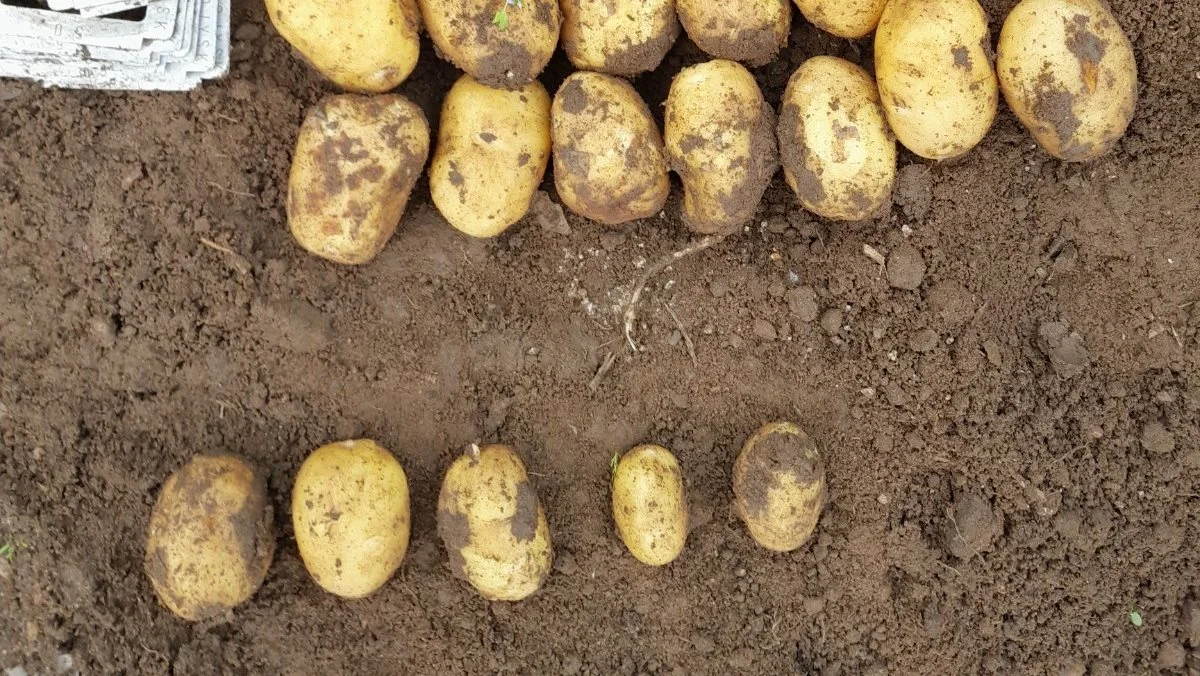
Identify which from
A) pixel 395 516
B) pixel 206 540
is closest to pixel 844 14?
pixel 395 516

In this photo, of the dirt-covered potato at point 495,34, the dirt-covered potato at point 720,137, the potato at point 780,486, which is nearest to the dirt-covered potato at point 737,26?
the dirt-covered potato at point 720,137

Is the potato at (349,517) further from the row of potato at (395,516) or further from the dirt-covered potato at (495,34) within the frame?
the dirt-covered potato at (495,34)

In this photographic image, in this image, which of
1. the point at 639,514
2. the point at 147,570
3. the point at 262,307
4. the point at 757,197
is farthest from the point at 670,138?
the point at 147,570

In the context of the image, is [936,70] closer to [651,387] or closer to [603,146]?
[603,146]

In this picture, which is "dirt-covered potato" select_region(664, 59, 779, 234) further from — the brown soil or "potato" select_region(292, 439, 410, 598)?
"potato" select_region(292, 439, 410, 598)

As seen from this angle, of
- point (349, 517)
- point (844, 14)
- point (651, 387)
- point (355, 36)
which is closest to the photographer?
point (355, 36)

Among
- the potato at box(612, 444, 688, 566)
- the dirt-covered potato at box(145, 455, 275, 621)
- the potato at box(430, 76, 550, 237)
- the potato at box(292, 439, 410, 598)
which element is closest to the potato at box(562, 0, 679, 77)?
the potato at box(430, 76, 550, 237)
